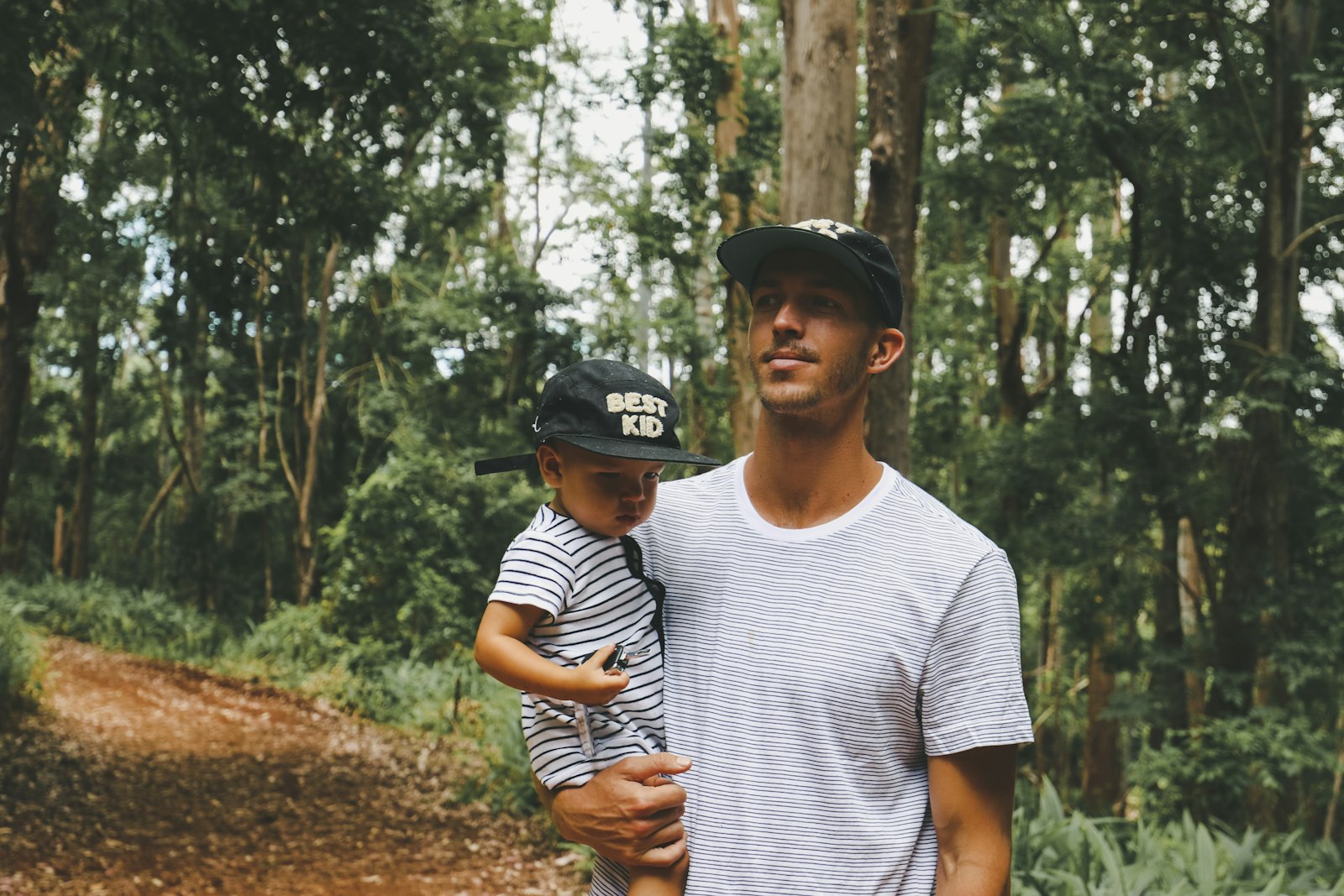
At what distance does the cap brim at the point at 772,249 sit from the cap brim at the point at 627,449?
1.13 ft

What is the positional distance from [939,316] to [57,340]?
14998 mm

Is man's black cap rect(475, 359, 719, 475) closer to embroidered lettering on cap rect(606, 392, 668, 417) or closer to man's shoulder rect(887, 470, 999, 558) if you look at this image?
embroidered lettering on cap rect(606, 392, 668, 417)

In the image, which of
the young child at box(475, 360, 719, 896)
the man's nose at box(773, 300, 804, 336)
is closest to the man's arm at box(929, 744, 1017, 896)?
the young child at box(475, 360, 719, 896)

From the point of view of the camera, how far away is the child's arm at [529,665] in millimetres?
1664

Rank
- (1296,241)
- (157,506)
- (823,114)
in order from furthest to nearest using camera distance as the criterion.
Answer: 1. (157,506)
2. (1296,241)
3. (823,114)

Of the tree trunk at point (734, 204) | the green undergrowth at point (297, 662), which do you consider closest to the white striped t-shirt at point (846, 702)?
the green undergrowth at point (297, 662)

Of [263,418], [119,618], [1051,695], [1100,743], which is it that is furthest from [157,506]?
[1100,743]

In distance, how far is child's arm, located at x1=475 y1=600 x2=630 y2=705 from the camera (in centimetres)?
166

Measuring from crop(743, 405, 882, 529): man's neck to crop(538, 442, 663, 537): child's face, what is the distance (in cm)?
22

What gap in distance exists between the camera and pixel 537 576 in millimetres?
1793

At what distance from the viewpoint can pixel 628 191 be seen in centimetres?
1498

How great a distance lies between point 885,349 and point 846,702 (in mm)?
638

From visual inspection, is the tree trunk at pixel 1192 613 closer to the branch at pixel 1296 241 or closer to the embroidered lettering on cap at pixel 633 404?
the branch at pixel 1296 241

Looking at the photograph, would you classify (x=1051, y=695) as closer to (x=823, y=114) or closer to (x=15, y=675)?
(x=15, y=675)
